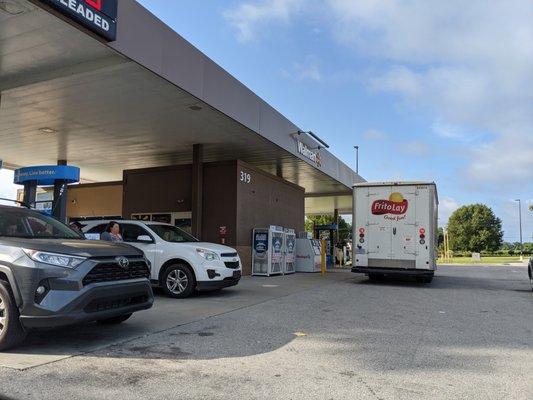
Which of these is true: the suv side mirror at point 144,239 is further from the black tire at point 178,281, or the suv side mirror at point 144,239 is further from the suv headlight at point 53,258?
the suv headlight at point 53,258

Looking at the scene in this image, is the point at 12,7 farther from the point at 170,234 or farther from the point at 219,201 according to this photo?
the point at 219,201

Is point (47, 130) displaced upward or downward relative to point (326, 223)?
upward

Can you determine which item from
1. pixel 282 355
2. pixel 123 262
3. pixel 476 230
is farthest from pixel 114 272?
pixel 476 230

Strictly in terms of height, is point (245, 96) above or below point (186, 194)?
above

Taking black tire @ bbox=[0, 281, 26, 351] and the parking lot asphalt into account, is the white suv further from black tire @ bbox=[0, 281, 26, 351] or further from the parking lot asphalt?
black tire @ bbox=[0, 281, 26, 351]

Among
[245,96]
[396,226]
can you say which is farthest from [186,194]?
[396,226]

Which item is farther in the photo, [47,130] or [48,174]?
[47,130]

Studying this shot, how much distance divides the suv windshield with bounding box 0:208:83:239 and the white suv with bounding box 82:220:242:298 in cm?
340

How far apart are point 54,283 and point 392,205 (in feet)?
37.9

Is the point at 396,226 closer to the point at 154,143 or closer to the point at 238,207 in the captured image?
the point at 238,207

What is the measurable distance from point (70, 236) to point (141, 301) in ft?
4.94

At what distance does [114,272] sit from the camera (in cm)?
642

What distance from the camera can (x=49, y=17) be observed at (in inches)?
322

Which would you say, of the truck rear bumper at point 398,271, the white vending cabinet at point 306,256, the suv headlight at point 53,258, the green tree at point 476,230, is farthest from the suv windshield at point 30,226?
the green tree at point 476,230
